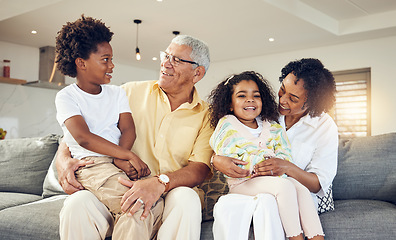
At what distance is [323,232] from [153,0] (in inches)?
148

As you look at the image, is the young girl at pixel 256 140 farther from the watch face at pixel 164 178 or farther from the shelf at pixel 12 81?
the shelf at pixel 12 81

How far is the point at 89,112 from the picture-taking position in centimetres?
178

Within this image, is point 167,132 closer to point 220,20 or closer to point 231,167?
point 231,167

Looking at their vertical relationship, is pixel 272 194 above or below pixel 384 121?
below

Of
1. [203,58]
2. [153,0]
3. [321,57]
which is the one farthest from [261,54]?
[203,58]

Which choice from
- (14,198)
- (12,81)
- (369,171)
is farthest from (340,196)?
(12,81)

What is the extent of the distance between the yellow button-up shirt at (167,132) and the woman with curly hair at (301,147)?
10.0 inches

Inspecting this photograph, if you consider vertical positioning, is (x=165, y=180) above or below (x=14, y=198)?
above

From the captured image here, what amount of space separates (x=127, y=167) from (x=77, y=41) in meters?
0.64

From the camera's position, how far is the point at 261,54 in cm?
761

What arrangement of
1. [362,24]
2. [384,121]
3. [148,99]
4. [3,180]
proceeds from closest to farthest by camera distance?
[148,99] → [3,180] → [362,24] → [384,121]

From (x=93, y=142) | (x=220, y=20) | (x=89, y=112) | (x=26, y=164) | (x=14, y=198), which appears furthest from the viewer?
(x=220, y=20)

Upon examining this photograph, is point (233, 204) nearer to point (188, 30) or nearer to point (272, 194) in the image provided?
point (272, 194)

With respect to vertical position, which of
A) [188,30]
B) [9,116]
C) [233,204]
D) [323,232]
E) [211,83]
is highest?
[188,30]
